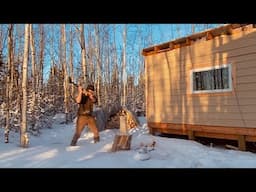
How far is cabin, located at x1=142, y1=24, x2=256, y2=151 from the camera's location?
26.8 ft

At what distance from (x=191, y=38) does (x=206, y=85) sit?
5.31 feet

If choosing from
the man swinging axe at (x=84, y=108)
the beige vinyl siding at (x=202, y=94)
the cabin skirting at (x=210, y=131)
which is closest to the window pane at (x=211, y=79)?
the beige vinyl siding at (x=202, y=94)

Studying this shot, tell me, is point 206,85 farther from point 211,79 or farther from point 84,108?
point 84,108

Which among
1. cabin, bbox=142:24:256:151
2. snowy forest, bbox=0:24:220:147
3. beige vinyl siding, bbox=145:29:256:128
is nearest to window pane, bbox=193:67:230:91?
cabin, bbox=142:24:256:151

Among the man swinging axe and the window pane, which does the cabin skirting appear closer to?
the window pane

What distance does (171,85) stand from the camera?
34.7 feet

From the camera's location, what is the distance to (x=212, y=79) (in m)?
9.15

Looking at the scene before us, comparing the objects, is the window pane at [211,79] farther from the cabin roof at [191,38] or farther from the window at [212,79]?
the cabin roof at [191,38]

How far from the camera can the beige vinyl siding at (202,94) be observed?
320 inches

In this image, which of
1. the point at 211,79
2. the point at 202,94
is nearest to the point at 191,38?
the point at 211,79

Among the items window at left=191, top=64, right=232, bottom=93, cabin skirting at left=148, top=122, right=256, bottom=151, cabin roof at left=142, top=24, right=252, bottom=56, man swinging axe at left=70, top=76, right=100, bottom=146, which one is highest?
cabin roof at left=142, top=24, right=252, bottom=56

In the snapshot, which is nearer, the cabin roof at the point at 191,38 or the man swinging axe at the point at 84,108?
the man swinging axe at the point at 84,108
